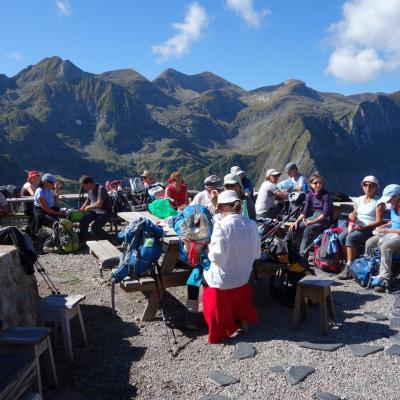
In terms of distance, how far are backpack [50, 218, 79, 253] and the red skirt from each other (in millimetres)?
5589

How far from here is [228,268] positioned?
18.8ft

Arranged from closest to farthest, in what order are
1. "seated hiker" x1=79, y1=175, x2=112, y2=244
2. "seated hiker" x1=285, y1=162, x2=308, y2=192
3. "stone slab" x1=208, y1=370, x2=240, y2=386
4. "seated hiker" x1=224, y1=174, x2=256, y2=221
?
"stone slab" x1=208, y1=370, x2=240, y2=386, "seated hiker" x1=224, y1=174, x2=256, y2=221, "seated hiker" x1=79, y1=175, x2=112, y2=244, "seated hiker" x1=285, y1=162, x2=308, y2=192

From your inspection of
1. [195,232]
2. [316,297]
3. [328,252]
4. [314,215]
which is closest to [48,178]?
[195,232]

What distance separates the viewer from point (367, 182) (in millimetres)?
8922

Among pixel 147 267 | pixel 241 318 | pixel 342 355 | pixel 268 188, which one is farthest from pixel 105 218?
pixel 342 355

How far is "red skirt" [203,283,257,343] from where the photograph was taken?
5.76 m

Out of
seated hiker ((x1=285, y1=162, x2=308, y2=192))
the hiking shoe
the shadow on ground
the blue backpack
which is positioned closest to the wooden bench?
the blue backpack

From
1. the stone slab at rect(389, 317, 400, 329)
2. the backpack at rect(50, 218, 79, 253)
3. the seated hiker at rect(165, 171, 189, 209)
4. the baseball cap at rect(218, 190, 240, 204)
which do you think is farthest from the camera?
the seated hiker at rect(165, 171, 189, 209)

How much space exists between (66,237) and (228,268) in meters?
5.95

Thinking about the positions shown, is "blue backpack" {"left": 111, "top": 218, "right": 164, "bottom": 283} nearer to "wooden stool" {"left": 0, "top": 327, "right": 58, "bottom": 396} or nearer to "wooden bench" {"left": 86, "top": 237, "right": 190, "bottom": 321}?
"wooden bench" {"left": 86, "top": 237, "right": 190, "bottom": 321}

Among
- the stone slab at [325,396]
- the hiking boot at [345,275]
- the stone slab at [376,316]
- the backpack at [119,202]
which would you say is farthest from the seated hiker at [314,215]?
the backpack at [119,202]

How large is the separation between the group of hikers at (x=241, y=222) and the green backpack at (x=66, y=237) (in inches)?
13.7

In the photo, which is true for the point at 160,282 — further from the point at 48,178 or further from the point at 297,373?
the point at 48,178

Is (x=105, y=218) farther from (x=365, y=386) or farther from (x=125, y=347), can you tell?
(x=365, y=386)
